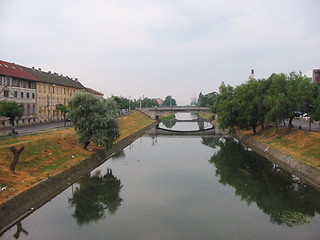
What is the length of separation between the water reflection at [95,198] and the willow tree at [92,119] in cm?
662

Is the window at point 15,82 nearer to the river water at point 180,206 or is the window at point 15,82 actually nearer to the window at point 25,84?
the window at point 25,84

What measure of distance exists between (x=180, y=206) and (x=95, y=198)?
8.51m

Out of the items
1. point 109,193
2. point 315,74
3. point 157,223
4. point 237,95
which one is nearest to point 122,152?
point 109,193

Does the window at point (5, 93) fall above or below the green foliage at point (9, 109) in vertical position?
above

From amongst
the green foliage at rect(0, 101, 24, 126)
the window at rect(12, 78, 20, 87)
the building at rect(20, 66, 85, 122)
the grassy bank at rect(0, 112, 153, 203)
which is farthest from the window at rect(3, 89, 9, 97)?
the grassy bank at rect(0, 112, 153, 203)

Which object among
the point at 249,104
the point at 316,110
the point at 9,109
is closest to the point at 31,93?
the point at 9,109

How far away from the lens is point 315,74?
91.9 m

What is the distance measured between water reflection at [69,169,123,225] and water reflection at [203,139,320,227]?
12595 millimetres

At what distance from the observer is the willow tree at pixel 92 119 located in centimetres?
4134

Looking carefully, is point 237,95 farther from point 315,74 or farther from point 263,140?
point 315,74

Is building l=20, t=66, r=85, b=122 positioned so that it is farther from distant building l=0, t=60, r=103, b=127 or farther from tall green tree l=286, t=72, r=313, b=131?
tall green tree l=286, t=72, r=313, b=131

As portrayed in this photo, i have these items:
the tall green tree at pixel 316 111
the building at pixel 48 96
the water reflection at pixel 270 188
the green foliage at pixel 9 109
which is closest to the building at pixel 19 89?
the building at pixel 48 96

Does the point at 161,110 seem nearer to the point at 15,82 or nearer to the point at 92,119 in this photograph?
the point at 15,82

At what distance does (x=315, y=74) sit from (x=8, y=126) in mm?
86127
